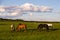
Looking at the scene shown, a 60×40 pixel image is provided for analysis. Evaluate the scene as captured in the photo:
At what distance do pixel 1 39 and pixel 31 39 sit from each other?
2625 mm

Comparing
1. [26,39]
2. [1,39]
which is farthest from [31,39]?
[1,39]

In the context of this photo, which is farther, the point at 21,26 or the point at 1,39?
the point at 21,26

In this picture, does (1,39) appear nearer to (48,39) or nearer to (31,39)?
(31,39)

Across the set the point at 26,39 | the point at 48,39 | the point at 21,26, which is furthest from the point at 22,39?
the point at 21,26

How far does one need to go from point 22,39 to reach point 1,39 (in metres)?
1.89

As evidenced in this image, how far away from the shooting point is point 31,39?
14555mm

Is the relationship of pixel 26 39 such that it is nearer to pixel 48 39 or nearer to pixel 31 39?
pixel 31 39

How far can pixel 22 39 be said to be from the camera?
14.5m

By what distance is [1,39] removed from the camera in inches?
588

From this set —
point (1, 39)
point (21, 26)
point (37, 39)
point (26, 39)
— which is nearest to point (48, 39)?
point (37, 39)

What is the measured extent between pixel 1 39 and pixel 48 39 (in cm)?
405

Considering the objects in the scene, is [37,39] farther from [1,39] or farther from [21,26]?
[21,26]

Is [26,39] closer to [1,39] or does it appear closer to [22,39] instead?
[22,39]

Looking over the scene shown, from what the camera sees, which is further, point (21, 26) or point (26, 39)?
point (21, 26)
